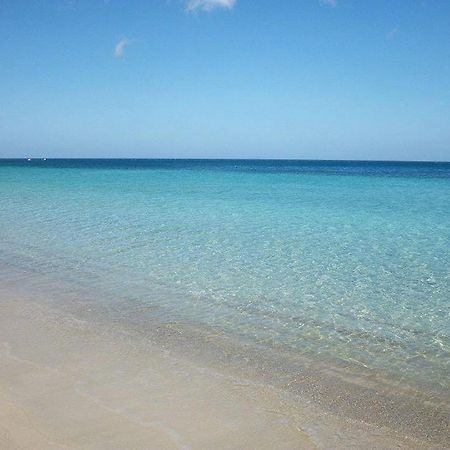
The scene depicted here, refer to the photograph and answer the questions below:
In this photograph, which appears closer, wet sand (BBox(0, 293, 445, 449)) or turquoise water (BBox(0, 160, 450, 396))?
wet sand (BBox(0, 293, 445, 449))

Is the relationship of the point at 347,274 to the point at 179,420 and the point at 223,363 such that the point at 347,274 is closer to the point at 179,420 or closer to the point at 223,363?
the point at 223,363

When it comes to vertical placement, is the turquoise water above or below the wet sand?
above

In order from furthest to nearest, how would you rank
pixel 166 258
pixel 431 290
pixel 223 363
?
1. pixel 166 258
2. pixel 431 290
3. pixel 223 363

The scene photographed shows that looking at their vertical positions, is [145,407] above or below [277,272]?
below

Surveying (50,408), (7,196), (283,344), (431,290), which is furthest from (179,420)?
(7,196)

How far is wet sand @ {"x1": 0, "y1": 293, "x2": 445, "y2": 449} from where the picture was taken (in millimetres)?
3182

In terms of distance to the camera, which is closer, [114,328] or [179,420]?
[179,420]

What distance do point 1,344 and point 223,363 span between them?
2.56m

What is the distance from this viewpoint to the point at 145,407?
360cm

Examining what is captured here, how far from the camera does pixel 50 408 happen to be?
3502mm

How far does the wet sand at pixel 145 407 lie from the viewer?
318 cm

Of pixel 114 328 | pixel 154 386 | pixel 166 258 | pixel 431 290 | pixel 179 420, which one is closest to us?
pixel 179 420

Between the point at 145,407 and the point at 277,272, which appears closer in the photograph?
the point at 145,407

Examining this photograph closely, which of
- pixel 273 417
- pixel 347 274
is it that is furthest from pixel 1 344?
pixel 347 274
